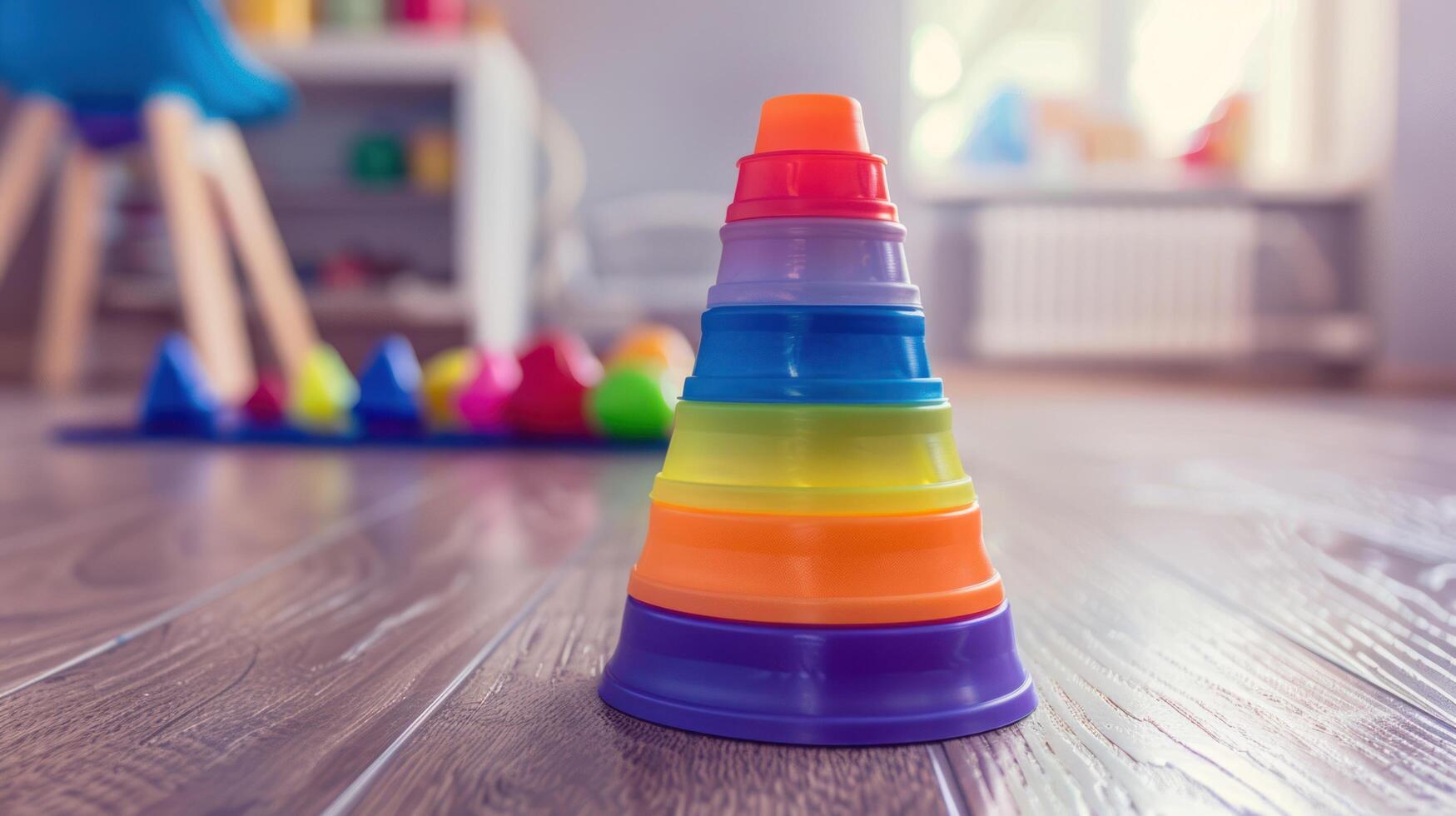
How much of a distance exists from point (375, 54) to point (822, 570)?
3.42 m

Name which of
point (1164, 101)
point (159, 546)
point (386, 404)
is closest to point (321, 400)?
point (386, 404)

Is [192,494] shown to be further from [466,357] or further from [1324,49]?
[1324,49]

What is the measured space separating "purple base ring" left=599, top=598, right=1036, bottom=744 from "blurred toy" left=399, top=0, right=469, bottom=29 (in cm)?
358

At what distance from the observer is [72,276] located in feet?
10.8

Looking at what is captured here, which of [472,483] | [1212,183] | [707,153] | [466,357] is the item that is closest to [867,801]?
[472,483]

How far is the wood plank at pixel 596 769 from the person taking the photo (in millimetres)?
399

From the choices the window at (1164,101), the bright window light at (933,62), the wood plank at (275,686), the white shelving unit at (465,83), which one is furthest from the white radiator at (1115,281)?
the wood plank at (275,686)

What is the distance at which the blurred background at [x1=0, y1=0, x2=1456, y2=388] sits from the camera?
368 centimetres

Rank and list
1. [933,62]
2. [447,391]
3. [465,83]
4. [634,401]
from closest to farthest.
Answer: [634,401]
[447,391]
[465,83]
[933,62]

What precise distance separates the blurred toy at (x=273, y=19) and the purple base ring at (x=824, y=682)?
3.55m

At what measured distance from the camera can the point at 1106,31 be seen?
4812 millimetres

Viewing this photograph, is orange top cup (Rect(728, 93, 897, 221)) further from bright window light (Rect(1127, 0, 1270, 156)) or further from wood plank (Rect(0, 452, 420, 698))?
bright window light (Rect(1127, 0, 1270, 156))

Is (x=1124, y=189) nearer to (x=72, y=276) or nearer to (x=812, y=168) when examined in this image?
(x=72, y=276)

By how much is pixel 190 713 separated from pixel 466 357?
5.70 feet
